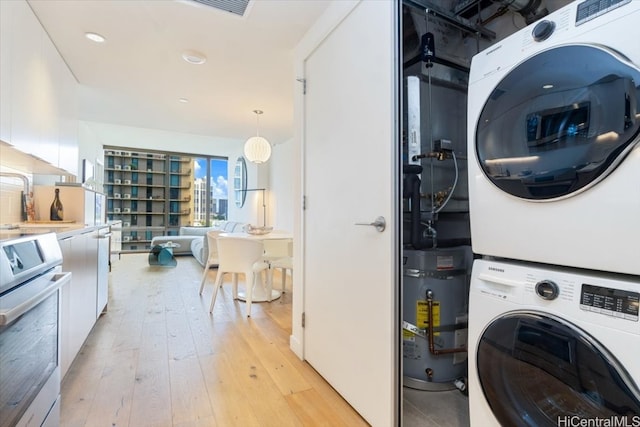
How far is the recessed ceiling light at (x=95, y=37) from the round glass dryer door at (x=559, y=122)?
8.86ft

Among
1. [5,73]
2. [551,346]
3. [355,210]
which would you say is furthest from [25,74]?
[551,346]

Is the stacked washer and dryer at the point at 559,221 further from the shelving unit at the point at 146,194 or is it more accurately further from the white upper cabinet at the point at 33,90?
the shelving unit at the point at 146,194

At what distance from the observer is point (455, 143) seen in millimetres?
2012

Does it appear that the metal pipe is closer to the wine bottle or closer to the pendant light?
the wine bottle

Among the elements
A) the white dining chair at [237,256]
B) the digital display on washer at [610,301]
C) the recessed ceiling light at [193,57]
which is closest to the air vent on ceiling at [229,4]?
the recessed ceiling light at [193,57]

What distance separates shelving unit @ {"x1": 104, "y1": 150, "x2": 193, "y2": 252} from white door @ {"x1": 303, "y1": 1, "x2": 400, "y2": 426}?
6.94 m

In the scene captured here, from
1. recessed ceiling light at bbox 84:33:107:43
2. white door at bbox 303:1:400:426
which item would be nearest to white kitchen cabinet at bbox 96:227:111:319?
recessed ceiling light at bbox 84:33:107:43

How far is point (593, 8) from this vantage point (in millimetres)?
839

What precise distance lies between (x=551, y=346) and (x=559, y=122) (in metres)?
0.62

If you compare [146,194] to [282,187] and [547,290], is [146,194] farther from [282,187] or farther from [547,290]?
[547,290]

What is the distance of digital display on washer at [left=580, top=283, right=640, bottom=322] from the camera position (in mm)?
725

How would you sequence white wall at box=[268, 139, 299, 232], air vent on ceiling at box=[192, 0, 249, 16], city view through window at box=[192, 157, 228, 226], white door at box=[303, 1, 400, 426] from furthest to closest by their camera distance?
city view through window at box=[192, 157, 228, 226] < white wall at box=[268, 139, 299, 232] < air vent on ceiling at box=[192, 0, 249, 16] < white door at box=[303, 1, 400, 426]

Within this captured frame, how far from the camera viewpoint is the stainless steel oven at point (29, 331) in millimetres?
968

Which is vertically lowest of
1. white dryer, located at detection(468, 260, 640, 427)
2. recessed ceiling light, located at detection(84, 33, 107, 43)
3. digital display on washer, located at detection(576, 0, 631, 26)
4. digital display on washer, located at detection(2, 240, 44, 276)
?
white dryer, located at detection(468, 260, 640, 427)
